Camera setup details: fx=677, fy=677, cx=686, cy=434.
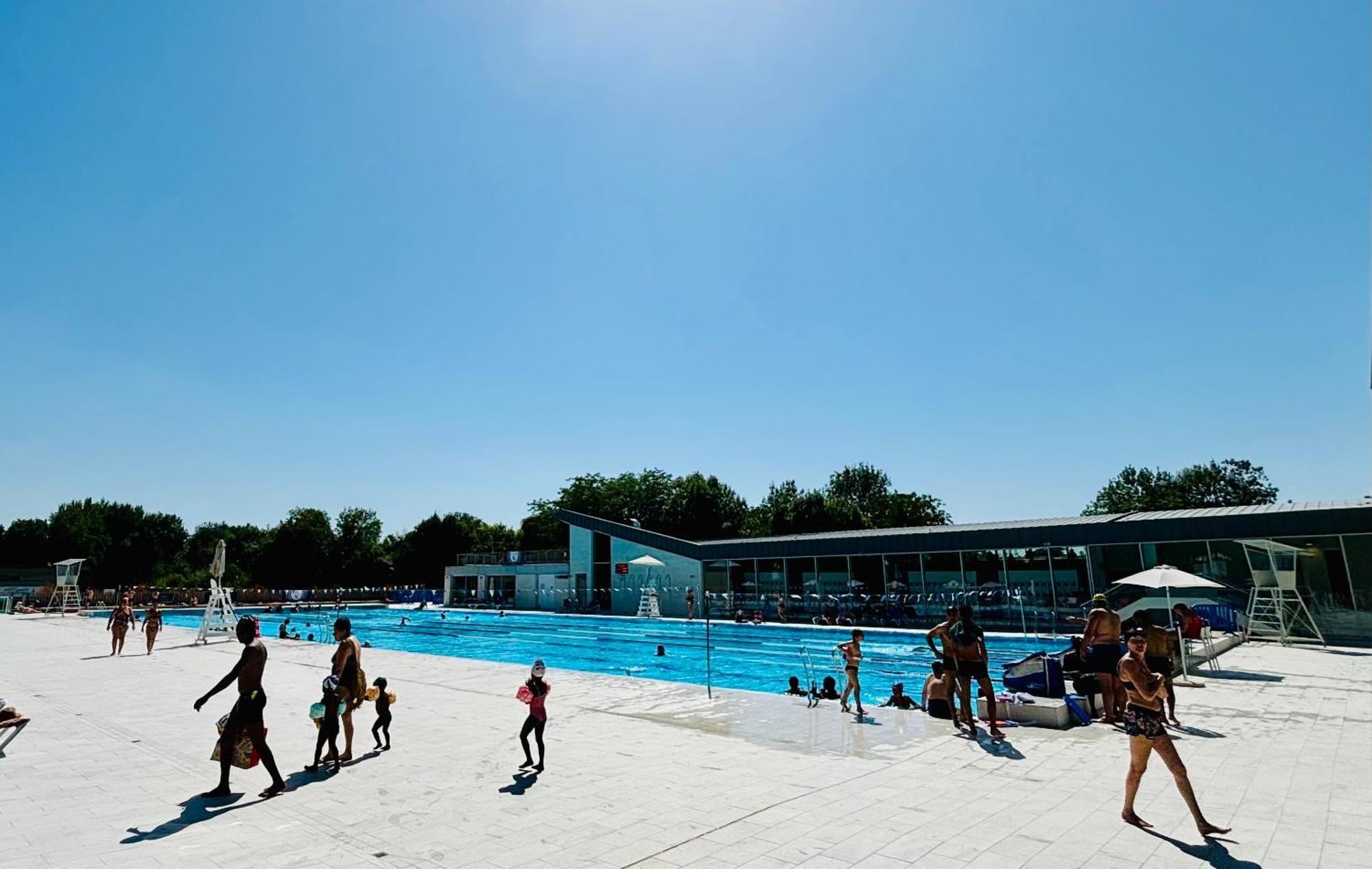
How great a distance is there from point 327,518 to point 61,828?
248ft

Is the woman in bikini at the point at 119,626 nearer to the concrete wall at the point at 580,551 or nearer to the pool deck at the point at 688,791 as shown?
the pool deck at the point at 688,791

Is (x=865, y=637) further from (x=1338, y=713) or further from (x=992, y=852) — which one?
(x=992, y=852)

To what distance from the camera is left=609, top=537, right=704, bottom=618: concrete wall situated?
37.5 meters

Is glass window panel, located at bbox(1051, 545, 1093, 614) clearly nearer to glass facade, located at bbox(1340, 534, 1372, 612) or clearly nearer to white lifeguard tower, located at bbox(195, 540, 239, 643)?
glass facade, located at bbox(1340, 534, 1372, 612)

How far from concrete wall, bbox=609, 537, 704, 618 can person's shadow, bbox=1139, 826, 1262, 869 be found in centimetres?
3174

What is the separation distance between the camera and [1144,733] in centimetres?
546

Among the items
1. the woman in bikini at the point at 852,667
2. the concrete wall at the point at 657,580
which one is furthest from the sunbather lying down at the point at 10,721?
the concrete wall at the point at 657,580

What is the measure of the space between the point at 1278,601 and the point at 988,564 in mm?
9657

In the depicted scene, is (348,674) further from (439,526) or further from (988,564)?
(439,526)

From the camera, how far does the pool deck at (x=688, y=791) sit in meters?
5.05

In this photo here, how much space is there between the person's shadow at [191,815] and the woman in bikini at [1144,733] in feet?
25.3

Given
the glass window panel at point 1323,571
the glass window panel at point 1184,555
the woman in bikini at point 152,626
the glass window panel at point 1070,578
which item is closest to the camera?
the woman in bikini at point 152,626

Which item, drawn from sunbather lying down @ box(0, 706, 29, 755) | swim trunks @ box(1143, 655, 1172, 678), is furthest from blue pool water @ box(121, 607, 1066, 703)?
sunbather lying down @ box(0, 706, 29, 755)

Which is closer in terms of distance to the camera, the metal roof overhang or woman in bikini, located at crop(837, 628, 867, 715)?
woman in bikini, located at crop(837, 628, 867, 715)
